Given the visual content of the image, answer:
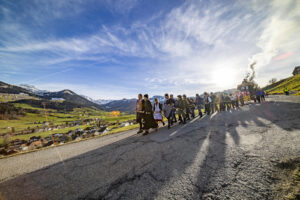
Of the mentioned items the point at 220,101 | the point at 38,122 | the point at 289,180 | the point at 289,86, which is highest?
the point at 289,86

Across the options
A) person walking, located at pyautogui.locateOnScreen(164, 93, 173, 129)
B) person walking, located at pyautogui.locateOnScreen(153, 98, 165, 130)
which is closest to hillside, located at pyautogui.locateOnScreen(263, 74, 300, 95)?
person walking, located at pyautogui.locateOnScreen(164, 93, 173, 129)

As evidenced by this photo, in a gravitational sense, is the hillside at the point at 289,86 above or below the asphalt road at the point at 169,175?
above

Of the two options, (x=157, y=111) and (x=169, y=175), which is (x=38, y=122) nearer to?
(x=157, y=111)

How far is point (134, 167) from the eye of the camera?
342 centimetres

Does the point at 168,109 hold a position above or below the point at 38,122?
above

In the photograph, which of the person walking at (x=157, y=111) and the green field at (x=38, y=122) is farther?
the green field at (x=38, y=122)

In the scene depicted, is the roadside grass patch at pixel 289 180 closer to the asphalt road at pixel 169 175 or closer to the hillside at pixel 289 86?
the asphalt road at pixel 169 175

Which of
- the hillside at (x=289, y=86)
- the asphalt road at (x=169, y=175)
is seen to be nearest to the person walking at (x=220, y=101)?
the asphalt road at (x=169, y=175)

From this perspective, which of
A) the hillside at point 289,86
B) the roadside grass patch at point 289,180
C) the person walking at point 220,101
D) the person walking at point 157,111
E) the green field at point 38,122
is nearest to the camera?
the roadside grass patch at point 289,180

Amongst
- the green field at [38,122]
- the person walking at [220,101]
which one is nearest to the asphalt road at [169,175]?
the person walking at [220,101]

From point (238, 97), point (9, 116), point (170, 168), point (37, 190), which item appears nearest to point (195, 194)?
point (170, 168)

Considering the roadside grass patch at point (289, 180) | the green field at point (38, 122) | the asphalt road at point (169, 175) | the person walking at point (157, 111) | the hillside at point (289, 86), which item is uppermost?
the hillside at point (289, 86)

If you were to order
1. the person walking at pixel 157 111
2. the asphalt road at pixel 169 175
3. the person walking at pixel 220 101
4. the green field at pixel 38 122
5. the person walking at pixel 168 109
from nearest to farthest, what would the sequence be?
the asphalt road at pixel 169 175
the person walking at pixel 168 109
the person walking at pixel 157 111
the person walking at pixel 220 101
the green field at pixel 38 122

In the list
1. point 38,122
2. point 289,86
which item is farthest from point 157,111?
point 38,122
